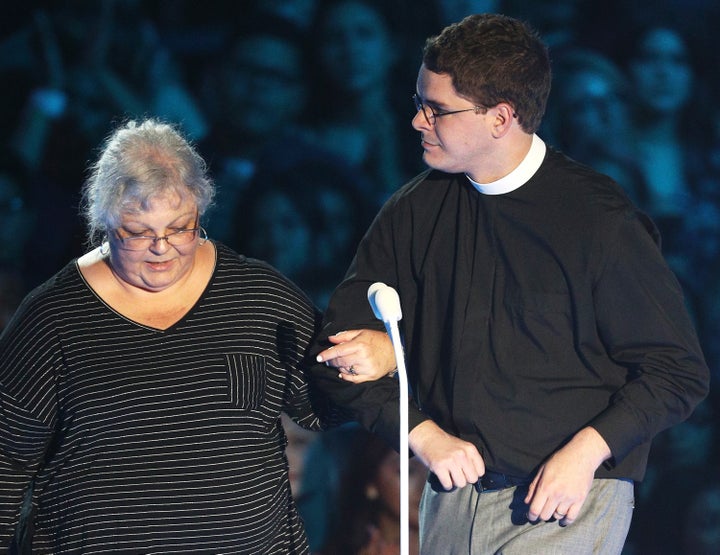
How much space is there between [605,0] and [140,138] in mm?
1861

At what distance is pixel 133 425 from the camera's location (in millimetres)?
2080

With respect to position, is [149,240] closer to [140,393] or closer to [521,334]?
[140,393]

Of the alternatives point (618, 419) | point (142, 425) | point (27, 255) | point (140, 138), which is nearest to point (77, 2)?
point (27, 255)

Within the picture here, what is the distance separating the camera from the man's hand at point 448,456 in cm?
181

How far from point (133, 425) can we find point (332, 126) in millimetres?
1641

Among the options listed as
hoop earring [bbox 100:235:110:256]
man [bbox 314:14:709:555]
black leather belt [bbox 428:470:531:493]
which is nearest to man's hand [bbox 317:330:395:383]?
man [bbox 314:14:709:555]

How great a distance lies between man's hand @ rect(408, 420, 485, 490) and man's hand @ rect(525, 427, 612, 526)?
106 millimetres

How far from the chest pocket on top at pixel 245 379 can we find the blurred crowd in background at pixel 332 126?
4.44ft

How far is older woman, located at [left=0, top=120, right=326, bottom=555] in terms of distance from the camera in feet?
6.81

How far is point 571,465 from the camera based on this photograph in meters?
1.74

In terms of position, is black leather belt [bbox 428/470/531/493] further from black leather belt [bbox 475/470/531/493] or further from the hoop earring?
the hoop earring

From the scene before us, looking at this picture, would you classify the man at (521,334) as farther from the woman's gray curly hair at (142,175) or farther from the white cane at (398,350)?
the woman's gray curly hair at (142,175)

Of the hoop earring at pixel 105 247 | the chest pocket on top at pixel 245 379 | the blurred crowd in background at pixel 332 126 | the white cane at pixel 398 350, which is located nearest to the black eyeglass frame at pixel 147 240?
the hoop earring at pixel 105 247

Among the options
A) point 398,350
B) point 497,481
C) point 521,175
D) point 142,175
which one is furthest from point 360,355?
point 142,175
